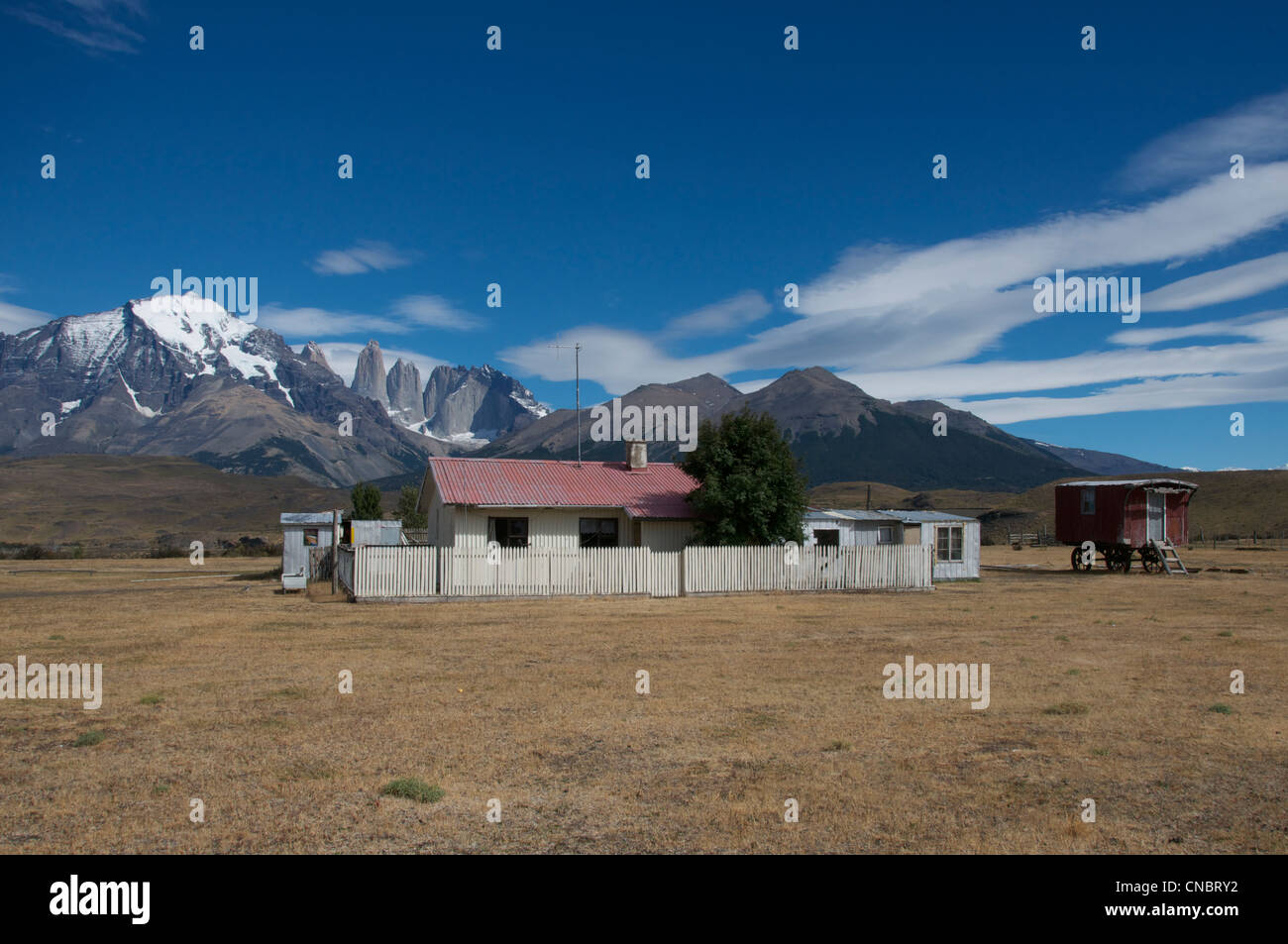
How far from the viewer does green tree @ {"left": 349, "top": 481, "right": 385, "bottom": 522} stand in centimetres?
4903

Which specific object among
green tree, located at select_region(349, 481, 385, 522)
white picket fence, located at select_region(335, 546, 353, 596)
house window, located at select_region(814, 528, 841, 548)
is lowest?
white picket fence, located at select_region(335, 546, 353, 596)

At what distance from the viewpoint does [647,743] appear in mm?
8891

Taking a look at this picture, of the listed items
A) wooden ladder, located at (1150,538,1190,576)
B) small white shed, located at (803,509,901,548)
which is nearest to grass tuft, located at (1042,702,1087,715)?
small white shed, located at (803,509,901,548)

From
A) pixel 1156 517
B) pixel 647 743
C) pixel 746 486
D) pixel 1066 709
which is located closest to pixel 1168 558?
pixel 1156 517

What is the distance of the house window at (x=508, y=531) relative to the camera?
31297 mm

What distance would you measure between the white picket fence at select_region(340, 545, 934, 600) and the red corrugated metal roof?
333 cm

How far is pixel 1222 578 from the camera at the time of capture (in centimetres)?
3734

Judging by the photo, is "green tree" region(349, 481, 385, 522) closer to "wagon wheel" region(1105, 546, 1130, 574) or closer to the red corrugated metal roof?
the red corrugated metal roof

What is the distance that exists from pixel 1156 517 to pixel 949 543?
1326cm

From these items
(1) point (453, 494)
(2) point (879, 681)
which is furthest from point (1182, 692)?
(1) point (453, 494)

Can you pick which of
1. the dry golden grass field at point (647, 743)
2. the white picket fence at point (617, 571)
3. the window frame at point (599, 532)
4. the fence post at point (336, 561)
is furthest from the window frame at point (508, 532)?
the dry golden grass field at point (647, 743)

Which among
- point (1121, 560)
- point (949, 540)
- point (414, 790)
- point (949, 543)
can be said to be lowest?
point (1121, 560)

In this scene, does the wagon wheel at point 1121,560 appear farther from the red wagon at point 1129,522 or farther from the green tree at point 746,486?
the green tree at point 746,486

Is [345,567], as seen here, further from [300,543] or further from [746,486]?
[746,486]
